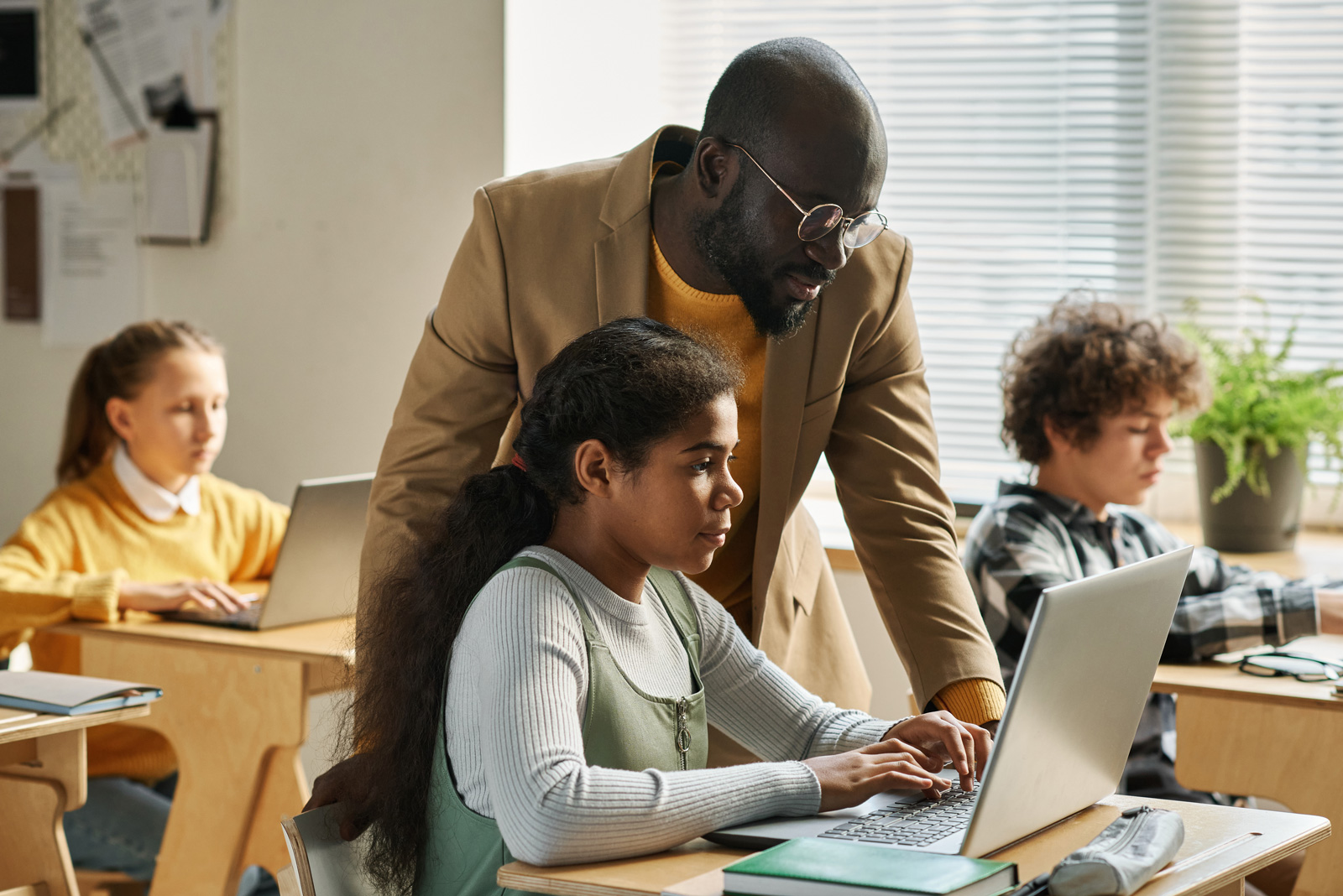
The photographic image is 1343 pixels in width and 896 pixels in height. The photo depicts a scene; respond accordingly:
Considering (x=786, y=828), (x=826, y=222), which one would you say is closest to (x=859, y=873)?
(x=786, y=828)

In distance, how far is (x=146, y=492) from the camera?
291 cm

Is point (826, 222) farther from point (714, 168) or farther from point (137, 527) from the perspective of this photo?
point (137, 527)

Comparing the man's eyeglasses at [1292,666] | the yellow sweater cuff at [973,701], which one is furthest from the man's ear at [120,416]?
the man's eyeglasses at [1292,666]

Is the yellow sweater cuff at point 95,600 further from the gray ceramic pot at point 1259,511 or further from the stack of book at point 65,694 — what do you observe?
the gray ceramic pot at point 1259,511

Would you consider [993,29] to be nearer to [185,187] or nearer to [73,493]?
[185,187]

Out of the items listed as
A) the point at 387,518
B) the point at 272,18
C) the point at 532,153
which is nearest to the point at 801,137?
the point at 387,518

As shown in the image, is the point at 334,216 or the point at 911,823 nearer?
the point at 911,823

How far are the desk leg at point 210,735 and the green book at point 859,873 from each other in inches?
60.1

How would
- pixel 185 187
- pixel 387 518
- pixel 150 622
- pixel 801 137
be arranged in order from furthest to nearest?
pixel 185 187, pixel 150 622, pixel 387 518, pixel 801 137

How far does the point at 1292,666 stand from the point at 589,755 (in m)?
1.26

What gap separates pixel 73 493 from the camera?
2859 millimetres

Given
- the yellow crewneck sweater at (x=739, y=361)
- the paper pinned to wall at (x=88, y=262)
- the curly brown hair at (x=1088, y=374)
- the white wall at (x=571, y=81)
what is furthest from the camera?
the paper pinned to wall at (x=88, y=262)

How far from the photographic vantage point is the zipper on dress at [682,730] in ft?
4.62

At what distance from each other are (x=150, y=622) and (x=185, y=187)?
4.32 ft
